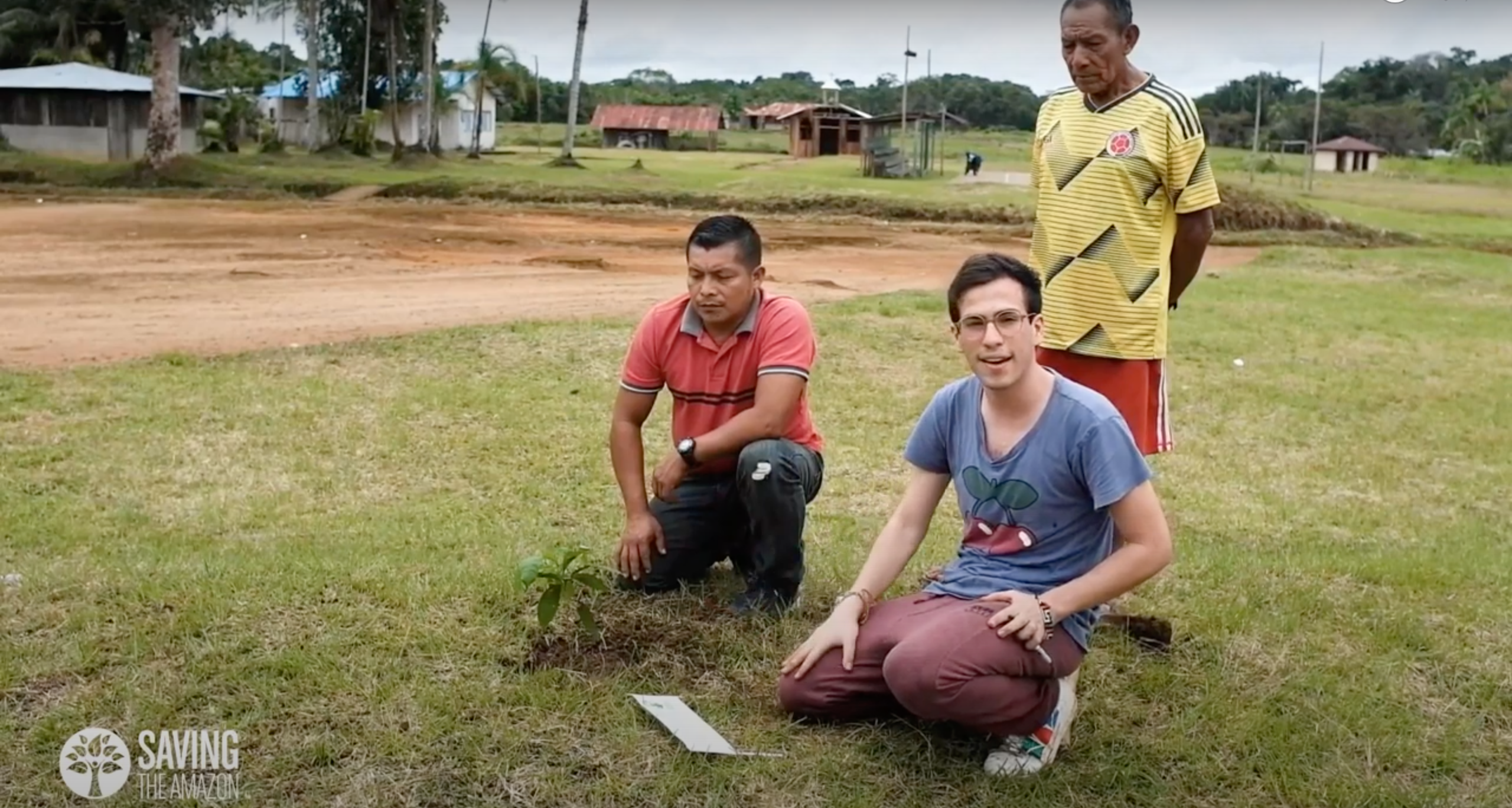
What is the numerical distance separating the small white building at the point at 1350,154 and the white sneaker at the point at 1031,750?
1980 inches

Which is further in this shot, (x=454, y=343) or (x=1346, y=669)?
(x=454, y=343)

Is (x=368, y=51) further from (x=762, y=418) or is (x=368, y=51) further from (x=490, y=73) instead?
(x=762, y=418)

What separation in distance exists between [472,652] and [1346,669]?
2.20 m

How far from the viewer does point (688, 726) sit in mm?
3148

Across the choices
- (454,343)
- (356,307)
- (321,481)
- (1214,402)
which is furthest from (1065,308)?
(356,307)

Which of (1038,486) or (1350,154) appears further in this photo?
(1350,154)

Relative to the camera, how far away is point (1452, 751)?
10.5ft

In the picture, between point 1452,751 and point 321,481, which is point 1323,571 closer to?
point 1452,751

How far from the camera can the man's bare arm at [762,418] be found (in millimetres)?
3836

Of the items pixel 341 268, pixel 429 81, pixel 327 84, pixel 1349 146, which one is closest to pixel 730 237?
pixel 341 268

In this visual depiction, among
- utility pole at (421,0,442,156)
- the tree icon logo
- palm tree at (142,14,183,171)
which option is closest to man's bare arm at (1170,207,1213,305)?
the tree icon logo

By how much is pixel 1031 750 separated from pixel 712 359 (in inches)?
55.6

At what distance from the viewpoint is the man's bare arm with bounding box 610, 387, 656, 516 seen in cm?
395

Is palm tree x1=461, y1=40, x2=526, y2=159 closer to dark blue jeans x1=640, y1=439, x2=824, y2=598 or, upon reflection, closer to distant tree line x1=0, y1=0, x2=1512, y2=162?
distant tree line x1=0, y1=0, x2=1512, y2=162
